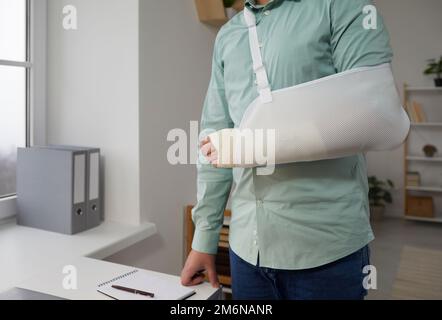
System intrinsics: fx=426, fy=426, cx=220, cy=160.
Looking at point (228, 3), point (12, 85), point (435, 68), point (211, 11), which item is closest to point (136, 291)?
point (12, 85)

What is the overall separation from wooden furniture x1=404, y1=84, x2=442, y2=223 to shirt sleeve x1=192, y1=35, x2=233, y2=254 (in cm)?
407

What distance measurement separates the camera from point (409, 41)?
4.74 m

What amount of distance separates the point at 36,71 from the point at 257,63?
3.54 feet

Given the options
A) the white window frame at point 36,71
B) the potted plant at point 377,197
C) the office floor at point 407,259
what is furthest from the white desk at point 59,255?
the potted plant at point 377,197

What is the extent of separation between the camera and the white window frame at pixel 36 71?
1.59 metres

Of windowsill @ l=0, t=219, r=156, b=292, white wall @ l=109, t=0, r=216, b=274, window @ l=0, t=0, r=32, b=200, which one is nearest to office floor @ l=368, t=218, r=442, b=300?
white wall @ l=109, t=0, r=216, b=274

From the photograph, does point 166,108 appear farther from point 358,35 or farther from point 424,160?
point 424,160

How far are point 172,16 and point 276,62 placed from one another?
3.45ft

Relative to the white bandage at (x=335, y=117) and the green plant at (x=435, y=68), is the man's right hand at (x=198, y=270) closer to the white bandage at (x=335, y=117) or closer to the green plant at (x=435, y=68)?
the white bandage at (x=335, y=117)

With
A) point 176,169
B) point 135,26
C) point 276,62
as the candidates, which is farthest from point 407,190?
point 276,62

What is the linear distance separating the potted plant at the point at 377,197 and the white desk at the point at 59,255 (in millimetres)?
3629

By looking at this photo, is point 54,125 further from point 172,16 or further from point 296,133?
point 296,133

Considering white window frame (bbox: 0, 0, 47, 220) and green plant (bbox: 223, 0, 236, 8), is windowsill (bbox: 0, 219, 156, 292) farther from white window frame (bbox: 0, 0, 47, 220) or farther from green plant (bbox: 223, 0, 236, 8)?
green plant (bbox: 223, 0, 236, 8)

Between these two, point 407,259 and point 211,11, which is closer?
point 211,11
